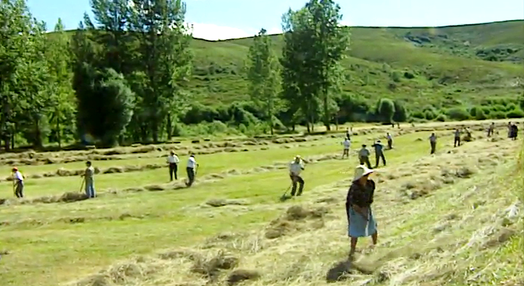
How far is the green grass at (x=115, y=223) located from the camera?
15.5 metres

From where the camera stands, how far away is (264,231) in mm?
16141

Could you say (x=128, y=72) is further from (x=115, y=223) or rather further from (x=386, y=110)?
(x=115, y=223)

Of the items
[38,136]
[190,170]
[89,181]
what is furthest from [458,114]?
[89,181]

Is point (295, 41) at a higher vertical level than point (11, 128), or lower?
higher

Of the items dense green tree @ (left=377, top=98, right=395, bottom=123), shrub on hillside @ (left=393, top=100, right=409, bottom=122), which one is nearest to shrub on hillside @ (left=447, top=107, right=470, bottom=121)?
shrub on hillside @ (left=393, top=100, right=409, bottom=122)

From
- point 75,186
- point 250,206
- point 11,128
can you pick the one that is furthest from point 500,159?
point 11,128

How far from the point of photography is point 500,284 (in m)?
7.39

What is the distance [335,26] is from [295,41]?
5006mm

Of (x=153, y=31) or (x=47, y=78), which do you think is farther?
(x=153, y=31)

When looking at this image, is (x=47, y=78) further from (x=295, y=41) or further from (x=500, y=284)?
(x=500, y=284)

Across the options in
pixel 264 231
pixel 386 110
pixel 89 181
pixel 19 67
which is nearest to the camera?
pixel 264 231

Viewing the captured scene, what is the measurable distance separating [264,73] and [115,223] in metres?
56.0

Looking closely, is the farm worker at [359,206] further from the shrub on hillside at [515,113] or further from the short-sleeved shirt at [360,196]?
the shrub on hillside at [515,113]

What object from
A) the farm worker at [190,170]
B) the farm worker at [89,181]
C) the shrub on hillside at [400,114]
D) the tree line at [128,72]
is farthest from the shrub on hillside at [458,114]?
the farm worker at [89,181]
